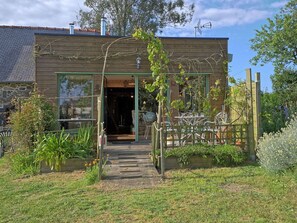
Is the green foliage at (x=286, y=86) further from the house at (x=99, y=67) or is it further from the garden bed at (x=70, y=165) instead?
the garden bed at (x=70, y=165)

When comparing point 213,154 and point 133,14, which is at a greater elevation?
point 133,14

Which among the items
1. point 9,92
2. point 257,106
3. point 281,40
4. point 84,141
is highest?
point 281,40

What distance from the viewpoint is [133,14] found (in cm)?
1972

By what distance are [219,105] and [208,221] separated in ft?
20.2

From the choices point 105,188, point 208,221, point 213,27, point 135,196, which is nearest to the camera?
point 208,221

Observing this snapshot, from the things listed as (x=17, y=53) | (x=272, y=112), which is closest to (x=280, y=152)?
(x=272, y=112)

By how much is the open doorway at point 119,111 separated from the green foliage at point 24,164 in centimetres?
418

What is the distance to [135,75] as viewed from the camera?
30.6 feet

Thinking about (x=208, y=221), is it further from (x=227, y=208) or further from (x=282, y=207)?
(x=282, y=207)

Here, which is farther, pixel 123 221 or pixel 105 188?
pixel 105 188

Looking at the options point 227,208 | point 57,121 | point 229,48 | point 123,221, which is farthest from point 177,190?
point 229,48

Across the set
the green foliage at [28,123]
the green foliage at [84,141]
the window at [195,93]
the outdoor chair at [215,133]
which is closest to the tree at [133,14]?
the window at [195,93]

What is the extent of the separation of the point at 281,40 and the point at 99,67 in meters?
7.43

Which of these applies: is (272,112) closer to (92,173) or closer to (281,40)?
(281,40)
